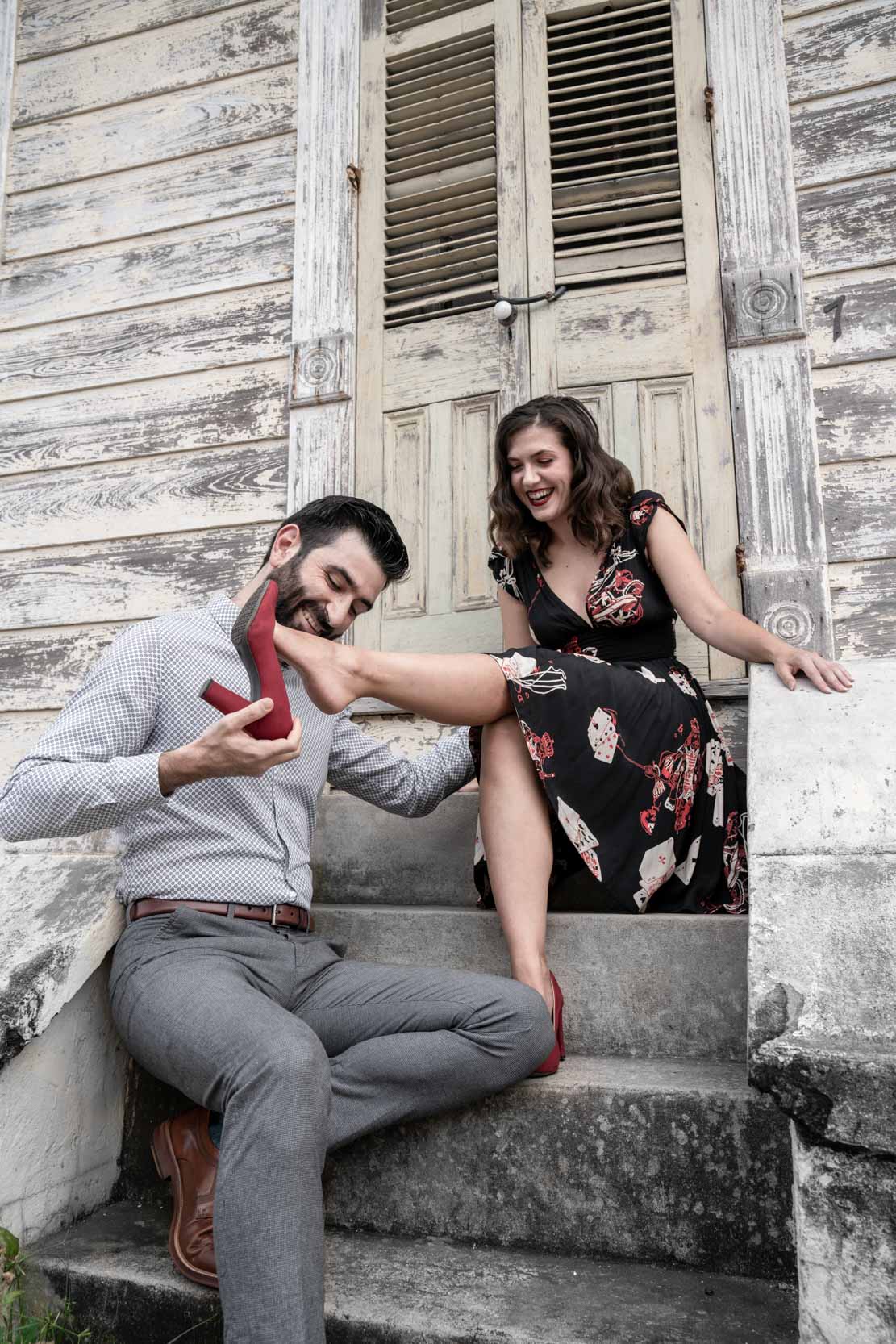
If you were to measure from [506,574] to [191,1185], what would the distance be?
1.53m

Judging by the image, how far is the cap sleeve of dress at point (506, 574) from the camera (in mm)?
2459

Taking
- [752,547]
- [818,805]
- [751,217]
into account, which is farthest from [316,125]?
[818,805]

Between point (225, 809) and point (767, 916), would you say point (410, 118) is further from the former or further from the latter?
point (767, 916)

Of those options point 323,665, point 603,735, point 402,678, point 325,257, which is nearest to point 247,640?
point 323,665

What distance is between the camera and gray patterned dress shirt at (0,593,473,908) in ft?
5.05

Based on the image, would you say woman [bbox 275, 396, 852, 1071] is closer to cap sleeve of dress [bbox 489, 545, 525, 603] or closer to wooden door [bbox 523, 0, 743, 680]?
cap sleeve of dress [bbox 489, 545, 525, 603]

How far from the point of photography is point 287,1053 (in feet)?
4.34

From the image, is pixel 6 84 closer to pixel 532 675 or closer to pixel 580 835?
pixel 532 675

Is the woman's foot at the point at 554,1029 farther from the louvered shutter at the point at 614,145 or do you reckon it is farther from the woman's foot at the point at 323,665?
the louvered shutter at the point at 614,145

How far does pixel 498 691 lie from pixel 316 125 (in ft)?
7.92

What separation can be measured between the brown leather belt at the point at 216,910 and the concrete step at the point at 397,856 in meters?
0.60

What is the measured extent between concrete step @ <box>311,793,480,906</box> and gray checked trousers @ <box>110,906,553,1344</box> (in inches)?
21.3

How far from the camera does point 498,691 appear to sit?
188 cm

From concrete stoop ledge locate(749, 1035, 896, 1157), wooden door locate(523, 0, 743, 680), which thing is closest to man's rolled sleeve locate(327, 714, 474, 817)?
wooden door locate(523, 0, 743, 680)
